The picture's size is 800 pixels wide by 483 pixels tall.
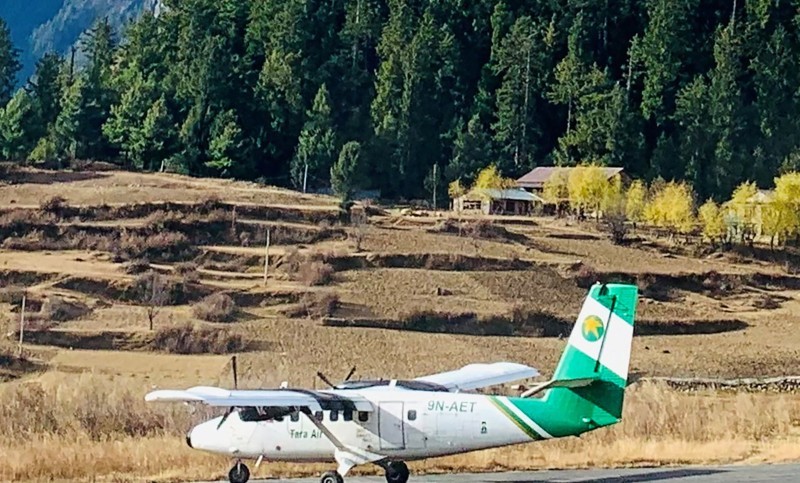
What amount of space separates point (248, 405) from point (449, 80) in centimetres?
7485

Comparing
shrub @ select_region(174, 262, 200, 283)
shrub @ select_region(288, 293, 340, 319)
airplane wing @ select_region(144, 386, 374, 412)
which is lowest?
shrub @ select_region(288, 293, 340, 319)

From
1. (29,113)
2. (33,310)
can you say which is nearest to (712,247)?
(33,310)

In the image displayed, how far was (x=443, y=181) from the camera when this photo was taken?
3250 inches

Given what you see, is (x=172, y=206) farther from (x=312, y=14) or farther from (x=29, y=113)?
(x=312, y=14)

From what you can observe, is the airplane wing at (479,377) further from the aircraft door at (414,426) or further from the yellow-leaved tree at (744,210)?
the yellow-leaved tree at (744,210)

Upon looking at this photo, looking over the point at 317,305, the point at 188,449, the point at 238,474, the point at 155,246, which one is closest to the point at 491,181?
the point at 155,246

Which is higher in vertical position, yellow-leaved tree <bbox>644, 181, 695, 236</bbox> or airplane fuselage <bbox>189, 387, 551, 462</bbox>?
yellow-leaved tree <bbox>644, 181, 695, 236</bbox>

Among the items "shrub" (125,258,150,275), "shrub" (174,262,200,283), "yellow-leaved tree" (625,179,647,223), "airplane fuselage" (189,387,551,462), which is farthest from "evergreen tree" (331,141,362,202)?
"airplane fuselage" (189,387,551,462)

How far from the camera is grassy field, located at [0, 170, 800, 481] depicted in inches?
1179

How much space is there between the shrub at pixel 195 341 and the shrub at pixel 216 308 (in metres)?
2.08

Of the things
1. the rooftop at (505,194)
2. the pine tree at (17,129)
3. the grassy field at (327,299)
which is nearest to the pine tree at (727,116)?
the rooftop at (505,194)

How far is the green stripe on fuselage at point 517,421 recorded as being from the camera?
1683 centimetres

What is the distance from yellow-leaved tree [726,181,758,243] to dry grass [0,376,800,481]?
139 feet

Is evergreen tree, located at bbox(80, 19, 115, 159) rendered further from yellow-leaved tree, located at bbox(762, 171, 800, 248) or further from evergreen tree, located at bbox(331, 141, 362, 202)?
yellow-leaved tree, located at bbox(762, 171, 800, 248)
